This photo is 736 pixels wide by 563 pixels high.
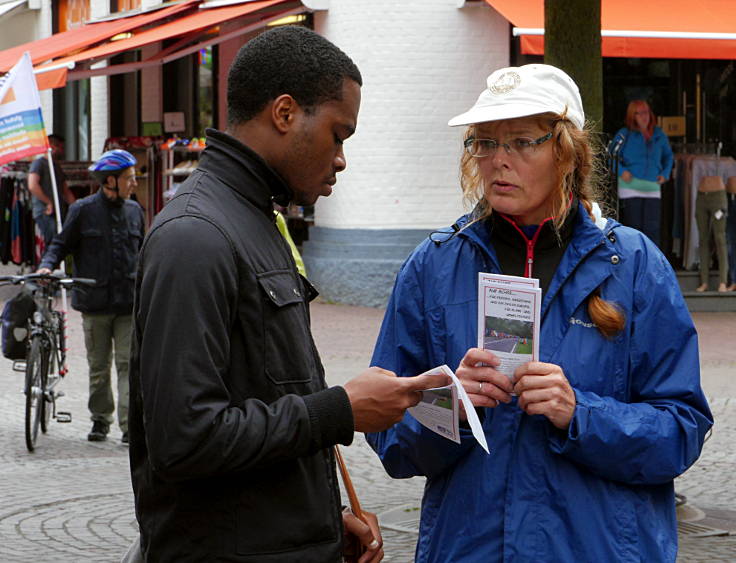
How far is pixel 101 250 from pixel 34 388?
104 centimetres

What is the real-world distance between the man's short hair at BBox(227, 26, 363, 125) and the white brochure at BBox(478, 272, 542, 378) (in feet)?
1.75

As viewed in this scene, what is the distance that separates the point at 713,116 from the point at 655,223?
5.64 ft

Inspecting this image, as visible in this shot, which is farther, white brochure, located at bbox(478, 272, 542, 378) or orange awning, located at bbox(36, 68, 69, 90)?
orange awning, located at bbox(36, 68, 69, 90)

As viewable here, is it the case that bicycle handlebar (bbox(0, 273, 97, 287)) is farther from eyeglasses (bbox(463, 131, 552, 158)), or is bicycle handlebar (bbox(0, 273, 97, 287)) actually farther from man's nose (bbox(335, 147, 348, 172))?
man's nose (bbox(335, 147, 348, 172))

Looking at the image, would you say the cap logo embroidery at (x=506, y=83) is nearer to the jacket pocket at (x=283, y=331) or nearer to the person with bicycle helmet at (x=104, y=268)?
the jacket pocket at (x=283, y=331)

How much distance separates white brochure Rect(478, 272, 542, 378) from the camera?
9.08 feet

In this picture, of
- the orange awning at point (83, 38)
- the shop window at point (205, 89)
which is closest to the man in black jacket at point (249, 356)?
the orange awning at point (83, 38)

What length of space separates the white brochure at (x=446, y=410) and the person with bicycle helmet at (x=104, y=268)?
6.71 meters

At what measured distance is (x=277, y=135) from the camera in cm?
258

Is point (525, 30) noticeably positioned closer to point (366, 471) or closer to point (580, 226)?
point (366, 471)

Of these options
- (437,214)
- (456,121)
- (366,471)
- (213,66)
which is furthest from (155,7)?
(456,121)

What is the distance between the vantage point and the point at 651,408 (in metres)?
2.85

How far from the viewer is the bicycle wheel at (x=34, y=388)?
901cm

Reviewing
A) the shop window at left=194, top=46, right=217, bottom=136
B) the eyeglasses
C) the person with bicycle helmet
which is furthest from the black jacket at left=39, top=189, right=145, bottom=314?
the shop window at left=194, top=46, right=217, bottom=136
